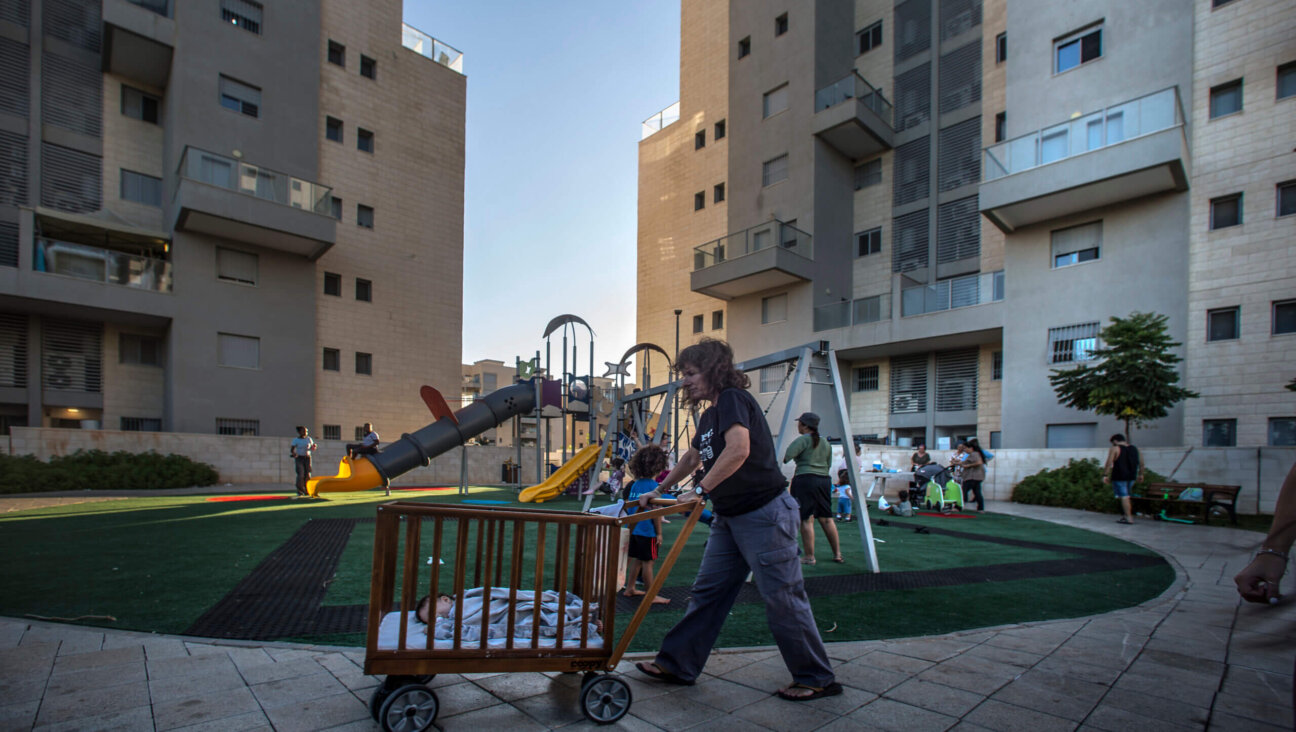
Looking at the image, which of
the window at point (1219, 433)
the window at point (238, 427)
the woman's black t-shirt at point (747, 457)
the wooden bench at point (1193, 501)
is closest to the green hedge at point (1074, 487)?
the wooden bench at point (1193, 501)

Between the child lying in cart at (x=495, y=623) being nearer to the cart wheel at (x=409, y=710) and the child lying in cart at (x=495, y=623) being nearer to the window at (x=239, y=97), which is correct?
the cart wheel at (x=409, y=710)

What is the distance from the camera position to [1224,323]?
57.9 ft

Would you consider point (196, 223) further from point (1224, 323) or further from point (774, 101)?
point (1224, 323)

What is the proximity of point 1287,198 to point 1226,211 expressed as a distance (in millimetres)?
1258

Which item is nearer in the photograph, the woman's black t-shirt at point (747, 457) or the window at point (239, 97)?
the woman's black t-shirt at point (747, 457)

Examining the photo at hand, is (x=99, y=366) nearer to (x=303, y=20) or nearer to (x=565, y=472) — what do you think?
(x=303, y=20)

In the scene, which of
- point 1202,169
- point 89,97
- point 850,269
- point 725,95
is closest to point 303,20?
point 89,97

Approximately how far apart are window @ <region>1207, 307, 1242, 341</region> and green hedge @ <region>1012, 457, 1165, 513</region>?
511cm

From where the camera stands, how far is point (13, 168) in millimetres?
21938

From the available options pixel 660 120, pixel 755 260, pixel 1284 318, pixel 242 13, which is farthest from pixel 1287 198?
pixel 242 13

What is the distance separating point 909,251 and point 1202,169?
33.0ft

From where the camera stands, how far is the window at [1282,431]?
1616 centimetres

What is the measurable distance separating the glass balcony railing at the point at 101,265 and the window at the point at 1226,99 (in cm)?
3365

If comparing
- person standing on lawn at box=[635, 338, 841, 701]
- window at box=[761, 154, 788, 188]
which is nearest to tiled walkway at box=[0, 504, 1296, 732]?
person standing on lawn at box=[635, 338, 841, 701]
